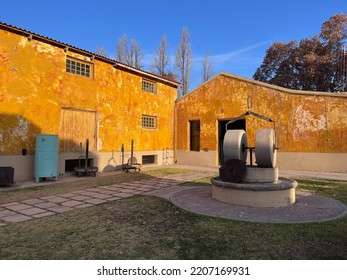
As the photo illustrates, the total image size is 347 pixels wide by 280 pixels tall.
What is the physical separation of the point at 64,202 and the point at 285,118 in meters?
12.1

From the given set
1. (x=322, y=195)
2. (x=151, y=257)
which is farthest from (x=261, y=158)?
(x=151, y=257)

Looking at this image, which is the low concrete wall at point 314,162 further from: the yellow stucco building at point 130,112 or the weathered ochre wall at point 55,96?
the weathered ochre wall at point 55,96

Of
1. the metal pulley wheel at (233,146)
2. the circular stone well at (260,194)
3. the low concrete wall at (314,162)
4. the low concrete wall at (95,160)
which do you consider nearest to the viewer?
the circular stone well at (260,194)

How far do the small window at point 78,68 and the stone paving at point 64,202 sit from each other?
21.3 ft

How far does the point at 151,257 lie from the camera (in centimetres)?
319

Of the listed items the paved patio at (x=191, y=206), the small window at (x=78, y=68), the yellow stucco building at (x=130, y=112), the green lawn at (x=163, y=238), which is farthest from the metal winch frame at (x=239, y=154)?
the small window at (x=78, y=68)

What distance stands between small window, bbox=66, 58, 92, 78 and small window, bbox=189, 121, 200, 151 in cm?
798

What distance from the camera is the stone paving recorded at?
17.2 feet

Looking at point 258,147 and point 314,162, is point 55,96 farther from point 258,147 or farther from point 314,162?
point 314,162

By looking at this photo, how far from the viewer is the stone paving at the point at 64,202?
17.2 feet

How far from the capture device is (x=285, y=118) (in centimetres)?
1377

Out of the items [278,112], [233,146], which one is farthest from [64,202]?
[278,112]

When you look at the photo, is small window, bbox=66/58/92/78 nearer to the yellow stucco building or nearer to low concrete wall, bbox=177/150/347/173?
the yellow stucco building
